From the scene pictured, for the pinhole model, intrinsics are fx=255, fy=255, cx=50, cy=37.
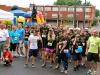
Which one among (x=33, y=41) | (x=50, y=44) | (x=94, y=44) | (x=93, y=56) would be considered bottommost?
(x=93, y=56)

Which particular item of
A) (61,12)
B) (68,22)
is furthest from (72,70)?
(61,12)

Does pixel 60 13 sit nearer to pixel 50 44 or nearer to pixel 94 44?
pixel 50 44

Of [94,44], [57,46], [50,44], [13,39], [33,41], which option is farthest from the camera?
[13,39]

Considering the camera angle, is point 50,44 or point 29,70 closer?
point 29,70

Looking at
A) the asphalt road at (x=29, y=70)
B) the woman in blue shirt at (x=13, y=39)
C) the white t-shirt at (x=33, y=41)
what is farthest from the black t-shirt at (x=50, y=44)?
the woman in blue shirt at (x=13, y=39)

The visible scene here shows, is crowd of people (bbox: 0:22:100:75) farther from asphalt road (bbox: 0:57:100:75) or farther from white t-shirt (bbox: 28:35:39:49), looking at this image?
asphalt road (bbox: 0:57:100:75)

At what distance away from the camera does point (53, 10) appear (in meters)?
87.7

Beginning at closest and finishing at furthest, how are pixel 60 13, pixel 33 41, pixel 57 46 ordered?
1. pixel 57 46
2. pixel 33 41
3. pixel 60 13

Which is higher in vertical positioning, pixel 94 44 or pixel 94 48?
pixel 94 44

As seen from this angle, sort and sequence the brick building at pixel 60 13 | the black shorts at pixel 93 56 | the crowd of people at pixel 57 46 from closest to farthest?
the black shorts at pixel 93 56 → the crowd of people at pixel 57 46 → the brick building at pixel 60 13

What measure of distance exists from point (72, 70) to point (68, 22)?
7135 cm

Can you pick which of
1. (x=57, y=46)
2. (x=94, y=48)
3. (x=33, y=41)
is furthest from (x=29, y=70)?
(x=94, y=48)

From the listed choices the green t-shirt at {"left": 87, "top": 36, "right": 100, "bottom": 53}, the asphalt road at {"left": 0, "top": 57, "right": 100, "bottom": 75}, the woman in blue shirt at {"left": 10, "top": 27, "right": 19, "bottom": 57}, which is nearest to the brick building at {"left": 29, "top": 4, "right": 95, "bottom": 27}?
the woman in blue shirt at {"left": 10, "top": 27, "right": 19, "bottom": 57}

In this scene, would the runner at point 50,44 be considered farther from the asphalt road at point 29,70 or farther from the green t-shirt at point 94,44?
the green t-shirt at point 94,44
